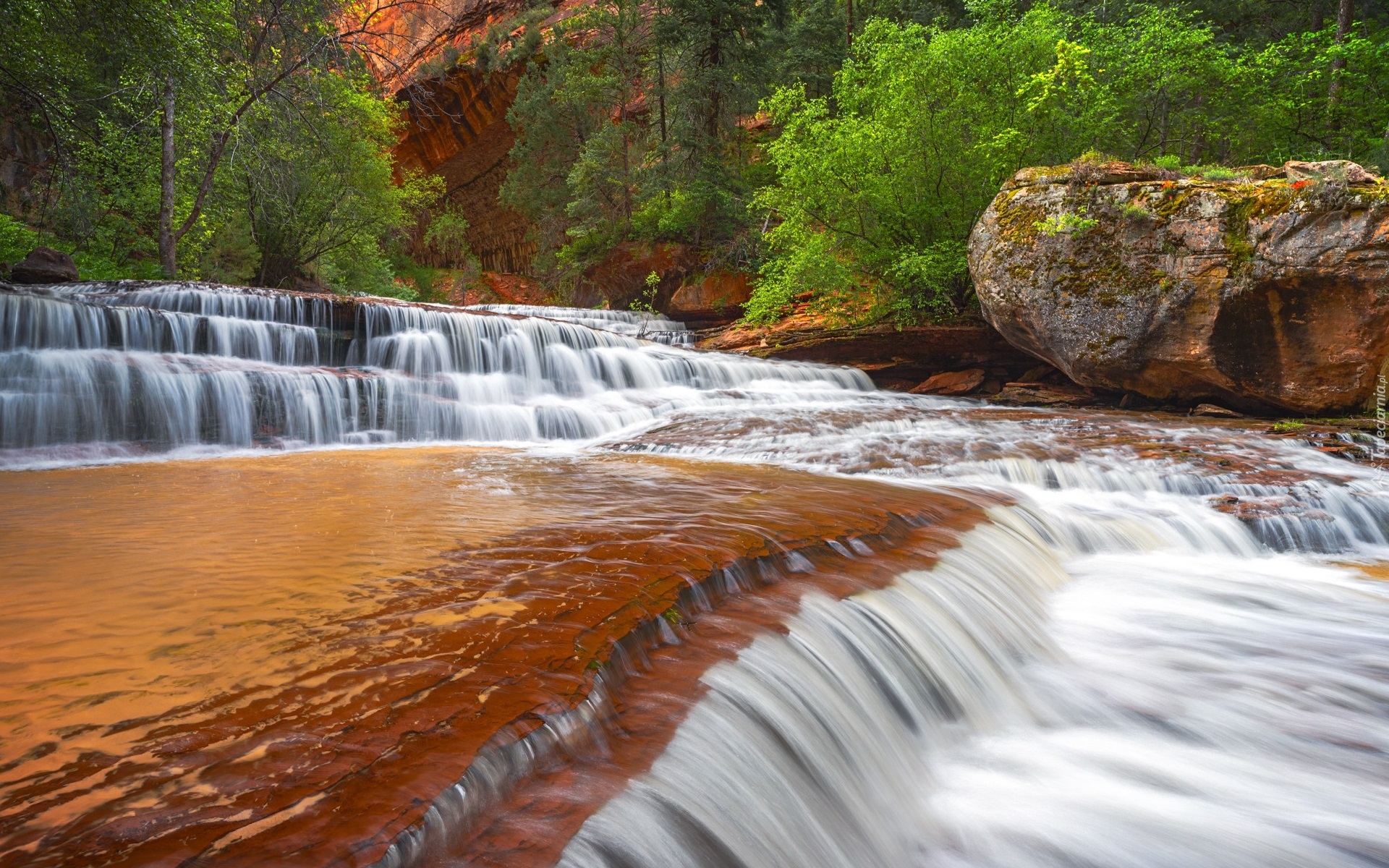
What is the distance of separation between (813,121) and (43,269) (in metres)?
13.6

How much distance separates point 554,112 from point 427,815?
3156 centimetres

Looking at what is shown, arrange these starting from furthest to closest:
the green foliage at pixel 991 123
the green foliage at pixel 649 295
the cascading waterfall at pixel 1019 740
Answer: the green foliage at pixel 649 295, the green foliage at pixel 991 123, the cascading waterfall at pixel 1019 740

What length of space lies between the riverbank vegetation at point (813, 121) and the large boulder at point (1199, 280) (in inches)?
63.2

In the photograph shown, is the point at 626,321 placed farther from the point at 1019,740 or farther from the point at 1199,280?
the point at 1019,740

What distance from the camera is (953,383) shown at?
1270 centimetres

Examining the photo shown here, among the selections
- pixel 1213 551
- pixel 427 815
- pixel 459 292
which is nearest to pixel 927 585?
pixel 427 815

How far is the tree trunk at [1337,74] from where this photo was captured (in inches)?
501

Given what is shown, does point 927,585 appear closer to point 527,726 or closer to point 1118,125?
point 527,726

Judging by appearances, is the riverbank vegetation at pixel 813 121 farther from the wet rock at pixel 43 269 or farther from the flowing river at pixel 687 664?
the flowing river at pixel 687 664

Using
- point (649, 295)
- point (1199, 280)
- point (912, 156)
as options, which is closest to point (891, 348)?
point (912, 156)

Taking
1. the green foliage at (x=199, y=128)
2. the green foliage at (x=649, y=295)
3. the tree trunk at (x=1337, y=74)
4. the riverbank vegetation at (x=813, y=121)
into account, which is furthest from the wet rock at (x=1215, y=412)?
the green foliage at (x=649, y=295)

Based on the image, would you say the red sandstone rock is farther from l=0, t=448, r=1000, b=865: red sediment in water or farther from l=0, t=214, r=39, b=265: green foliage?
l=0, t=448, r=1000, b=865: red sediment in water

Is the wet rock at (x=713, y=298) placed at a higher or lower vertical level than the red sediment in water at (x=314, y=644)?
higher

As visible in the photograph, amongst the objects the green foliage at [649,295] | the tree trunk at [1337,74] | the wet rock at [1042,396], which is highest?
the tree trunk at [1337,74]
